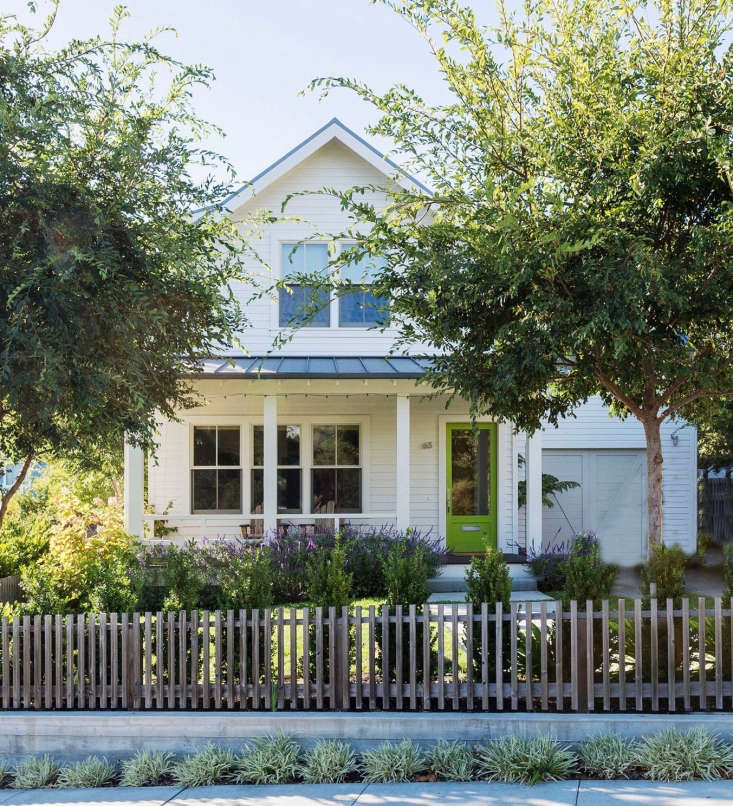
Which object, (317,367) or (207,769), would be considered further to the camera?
(317,367)

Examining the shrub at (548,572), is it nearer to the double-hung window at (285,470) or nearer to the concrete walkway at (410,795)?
the double-hung window at (285,470)

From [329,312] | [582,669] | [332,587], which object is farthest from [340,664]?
[329,312]

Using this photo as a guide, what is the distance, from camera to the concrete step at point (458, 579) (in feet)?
39.2

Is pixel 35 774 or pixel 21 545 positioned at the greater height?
pixel 21 545

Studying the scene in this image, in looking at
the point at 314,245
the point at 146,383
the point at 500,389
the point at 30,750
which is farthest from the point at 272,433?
the point at 30,750

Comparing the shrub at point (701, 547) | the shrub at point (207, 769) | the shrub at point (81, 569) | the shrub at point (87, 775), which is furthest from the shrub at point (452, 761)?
the shrub at point (701, 547)

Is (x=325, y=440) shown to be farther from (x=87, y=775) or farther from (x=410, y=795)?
(x=410, y=795)

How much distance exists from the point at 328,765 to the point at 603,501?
1210 cm

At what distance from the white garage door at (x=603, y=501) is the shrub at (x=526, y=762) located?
10.9 metres

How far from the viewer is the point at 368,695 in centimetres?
648

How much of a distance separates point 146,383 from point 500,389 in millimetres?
3460

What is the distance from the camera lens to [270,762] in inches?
227

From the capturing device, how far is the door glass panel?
14375mm

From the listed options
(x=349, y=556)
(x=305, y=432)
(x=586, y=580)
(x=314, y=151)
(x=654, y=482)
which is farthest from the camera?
(x=305, y=432)
